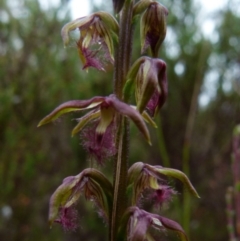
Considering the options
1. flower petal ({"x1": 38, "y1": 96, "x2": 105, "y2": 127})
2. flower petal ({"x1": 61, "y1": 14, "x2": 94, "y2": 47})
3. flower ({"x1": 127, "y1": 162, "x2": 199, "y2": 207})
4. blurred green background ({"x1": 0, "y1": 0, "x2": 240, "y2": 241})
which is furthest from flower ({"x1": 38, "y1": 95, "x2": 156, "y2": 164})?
blurred green background ({"x1": 0, "y1": 0, "x2": 240, "y2": 241})

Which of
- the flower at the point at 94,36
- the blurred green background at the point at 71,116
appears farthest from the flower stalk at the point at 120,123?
the blurred green background at the point at 71,116

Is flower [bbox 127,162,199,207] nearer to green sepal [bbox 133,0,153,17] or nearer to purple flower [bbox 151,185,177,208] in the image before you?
purple flower [bbox 151,185,177,208]

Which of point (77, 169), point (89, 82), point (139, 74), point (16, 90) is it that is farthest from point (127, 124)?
point (77, 169)

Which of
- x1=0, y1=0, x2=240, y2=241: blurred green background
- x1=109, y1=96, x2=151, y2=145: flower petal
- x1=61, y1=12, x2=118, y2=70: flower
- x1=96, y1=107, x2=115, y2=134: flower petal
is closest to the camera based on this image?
x1=109, y1=96, x2=151, y2=145: flower petal

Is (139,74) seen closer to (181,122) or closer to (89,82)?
(89,82)

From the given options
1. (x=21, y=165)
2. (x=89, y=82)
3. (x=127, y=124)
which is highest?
(x=127, y=124)

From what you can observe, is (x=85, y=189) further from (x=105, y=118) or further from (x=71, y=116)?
(x=71, y=116)
